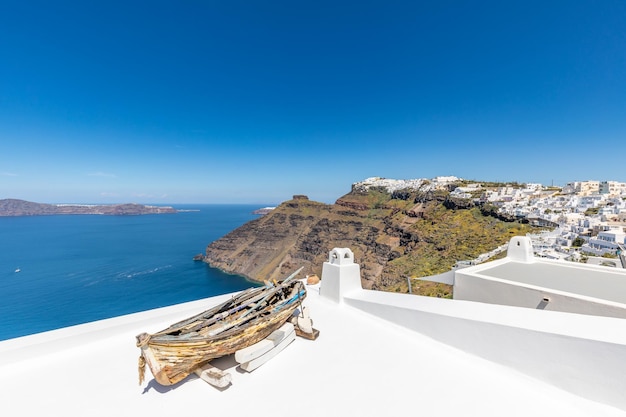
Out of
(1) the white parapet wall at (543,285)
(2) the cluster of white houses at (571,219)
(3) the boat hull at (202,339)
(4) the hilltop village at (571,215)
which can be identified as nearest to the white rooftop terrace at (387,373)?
(3) the boat hull at (202,339)

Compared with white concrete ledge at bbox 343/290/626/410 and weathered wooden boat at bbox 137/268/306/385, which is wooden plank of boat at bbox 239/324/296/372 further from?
white concrete ledge at bbox 343/290/626/410

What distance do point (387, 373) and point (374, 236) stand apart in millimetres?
54649

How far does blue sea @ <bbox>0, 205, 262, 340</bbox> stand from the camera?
3494cm

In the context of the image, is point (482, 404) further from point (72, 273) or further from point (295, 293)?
point (72, 273)

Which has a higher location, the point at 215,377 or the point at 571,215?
the point at 571,215

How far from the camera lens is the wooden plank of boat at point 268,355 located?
112 inches

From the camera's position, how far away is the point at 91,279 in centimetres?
4819

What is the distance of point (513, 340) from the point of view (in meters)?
2.70

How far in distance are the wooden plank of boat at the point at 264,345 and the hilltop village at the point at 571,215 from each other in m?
9.07

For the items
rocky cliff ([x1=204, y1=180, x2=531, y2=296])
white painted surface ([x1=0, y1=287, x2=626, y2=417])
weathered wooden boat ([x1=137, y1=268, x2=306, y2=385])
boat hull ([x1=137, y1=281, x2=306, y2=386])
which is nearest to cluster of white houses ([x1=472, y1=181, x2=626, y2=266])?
rocky cliff ([x1=204, y1=180, x2=531, y2=296])

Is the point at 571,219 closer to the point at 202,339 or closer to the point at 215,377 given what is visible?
the point at 215,377

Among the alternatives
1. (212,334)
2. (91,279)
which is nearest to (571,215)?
(212,334)

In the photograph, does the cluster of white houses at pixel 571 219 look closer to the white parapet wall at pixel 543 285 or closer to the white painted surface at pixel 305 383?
the white parapet wall at pixel 543 285

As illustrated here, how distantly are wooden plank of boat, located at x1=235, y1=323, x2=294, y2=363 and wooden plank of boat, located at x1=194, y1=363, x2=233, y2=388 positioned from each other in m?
0.21
